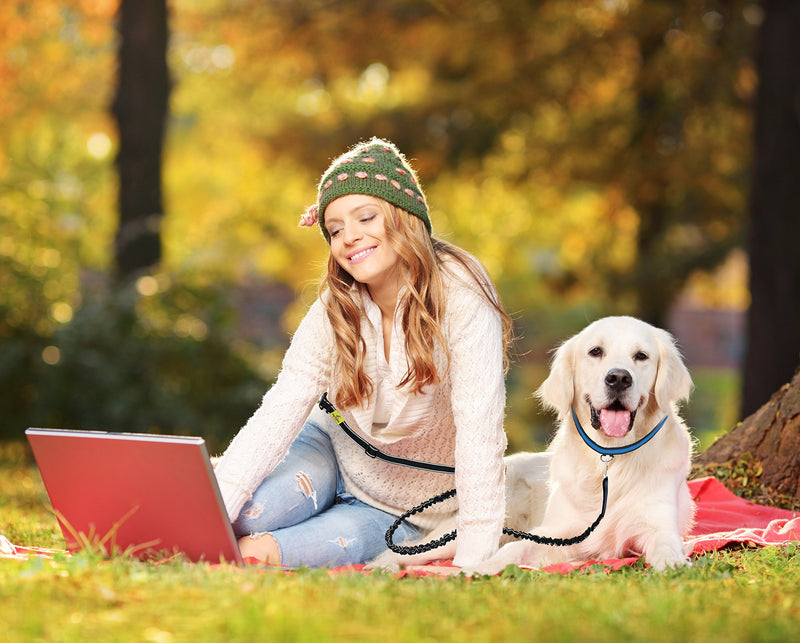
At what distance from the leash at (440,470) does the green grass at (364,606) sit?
1.71 feet

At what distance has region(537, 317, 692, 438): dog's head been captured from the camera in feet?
10.8

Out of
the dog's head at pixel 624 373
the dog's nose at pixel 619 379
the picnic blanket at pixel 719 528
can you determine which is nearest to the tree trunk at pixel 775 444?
the picnic blanket at pixel 719 528

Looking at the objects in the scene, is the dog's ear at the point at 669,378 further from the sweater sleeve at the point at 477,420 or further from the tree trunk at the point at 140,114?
the tree trunk at the point at 140,114

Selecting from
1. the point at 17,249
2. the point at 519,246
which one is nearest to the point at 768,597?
the point at 17,249

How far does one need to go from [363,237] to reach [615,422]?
1098 mm

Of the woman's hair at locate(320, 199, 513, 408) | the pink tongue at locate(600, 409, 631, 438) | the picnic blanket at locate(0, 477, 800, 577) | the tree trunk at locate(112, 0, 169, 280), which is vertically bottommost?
the picnic blanket at locate(0, 477, 800, 577)

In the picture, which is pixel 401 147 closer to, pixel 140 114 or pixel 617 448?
pixel 140 114

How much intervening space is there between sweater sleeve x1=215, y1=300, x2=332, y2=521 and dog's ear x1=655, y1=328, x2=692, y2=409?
1188 mm

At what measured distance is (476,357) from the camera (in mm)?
3229

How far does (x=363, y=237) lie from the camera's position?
3289 millimetres

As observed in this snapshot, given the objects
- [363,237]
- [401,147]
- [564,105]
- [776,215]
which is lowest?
[363,237]

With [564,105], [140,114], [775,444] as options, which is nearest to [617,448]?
[775,444]

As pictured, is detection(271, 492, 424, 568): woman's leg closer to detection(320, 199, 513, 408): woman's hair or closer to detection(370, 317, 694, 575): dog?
detection(370, 317, 694, 575): dog

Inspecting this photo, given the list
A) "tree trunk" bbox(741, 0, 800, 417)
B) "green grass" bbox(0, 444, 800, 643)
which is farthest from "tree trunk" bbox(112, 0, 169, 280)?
"green grass" bbox(0, 444, 800, 643)
